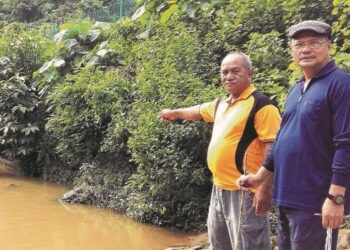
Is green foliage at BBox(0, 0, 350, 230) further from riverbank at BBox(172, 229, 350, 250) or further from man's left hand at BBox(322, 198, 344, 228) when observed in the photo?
man's left hand at BBox(322, 198, 344, 228)

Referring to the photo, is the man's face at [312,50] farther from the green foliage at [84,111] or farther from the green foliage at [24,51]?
the green foliage at [24,51]

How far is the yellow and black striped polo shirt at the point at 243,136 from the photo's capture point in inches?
122

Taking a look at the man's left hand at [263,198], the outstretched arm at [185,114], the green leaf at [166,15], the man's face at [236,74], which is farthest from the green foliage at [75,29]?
the man's left hand at [263,198]

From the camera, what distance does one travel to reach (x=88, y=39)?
11.3 metres

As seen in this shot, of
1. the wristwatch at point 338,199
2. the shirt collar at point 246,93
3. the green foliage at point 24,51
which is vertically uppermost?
the green foliage at point 24,51

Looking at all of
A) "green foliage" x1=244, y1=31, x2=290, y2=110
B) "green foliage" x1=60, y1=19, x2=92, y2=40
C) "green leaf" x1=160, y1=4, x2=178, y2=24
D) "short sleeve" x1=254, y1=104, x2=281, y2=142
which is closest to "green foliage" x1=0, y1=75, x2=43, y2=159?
"green foliage" x1=60, y1=19, x2=92, y2=40

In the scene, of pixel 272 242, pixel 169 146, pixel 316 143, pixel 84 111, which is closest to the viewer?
pixel 316 143

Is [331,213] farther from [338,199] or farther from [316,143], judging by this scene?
[316,143]

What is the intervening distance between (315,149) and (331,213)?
0.32 m

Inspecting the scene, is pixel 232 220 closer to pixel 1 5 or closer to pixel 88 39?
pixel 88 39

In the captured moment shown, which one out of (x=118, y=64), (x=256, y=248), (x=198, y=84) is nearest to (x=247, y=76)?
(x=256, y=248)

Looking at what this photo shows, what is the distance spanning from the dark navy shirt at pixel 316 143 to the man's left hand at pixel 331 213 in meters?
0.09

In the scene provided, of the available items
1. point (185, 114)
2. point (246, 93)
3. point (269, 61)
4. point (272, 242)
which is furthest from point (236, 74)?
point (269, 61)

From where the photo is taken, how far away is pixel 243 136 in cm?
314
